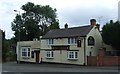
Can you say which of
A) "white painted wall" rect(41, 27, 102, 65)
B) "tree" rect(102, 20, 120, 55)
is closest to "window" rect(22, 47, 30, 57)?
"white painted wall" rect(41, 27, 102, 65)

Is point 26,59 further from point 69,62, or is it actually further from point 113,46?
point 113,46

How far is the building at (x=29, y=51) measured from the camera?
63.3 m

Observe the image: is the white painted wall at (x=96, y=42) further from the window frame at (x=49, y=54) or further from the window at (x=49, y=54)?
the window at (x=49, y=54)

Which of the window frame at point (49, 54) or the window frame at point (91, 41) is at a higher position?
the window frame at point (91, 41)

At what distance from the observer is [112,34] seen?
52.7 meters

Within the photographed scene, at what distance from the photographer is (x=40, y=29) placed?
96.8 metres

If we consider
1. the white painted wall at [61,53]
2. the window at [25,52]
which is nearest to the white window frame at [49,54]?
the white painted wall at [61,53]

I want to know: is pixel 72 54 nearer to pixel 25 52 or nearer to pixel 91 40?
pixel 91 40

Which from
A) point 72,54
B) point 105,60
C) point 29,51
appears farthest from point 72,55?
point 29,51

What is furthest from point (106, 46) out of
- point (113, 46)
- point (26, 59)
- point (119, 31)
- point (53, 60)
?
point (26, 59)

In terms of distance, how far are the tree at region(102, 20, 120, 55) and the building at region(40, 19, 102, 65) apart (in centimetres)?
169

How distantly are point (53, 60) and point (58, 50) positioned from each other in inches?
90.9

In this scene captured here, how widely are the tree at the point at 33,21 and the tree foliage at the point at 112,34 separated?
40.3 metres

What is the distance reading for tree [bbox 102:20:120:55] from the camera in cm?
5231
